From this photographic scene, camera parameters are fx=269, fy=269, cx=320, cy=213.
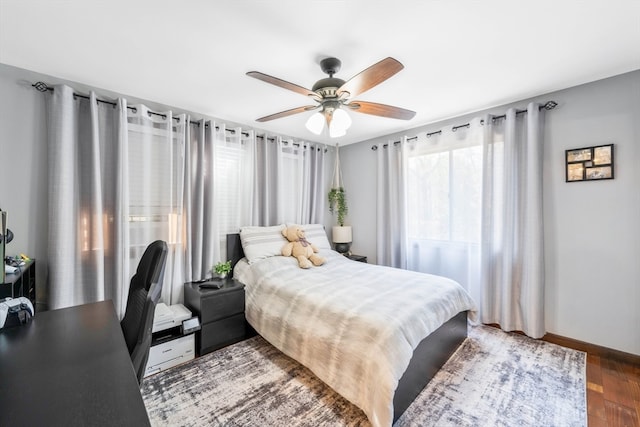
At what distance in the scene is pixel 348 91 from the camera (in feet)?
6.10

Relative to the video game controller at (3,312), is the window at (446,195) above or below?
above

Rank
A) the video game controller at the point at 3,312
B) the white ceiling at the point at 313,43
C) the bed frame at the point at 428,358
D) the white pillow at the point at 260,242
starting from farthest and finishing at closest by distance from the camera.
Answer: the white pillow at the point at 260,242 < the bed frame at the point at 428,358 < the white ceiling at the point at 313,43 < the video game controller at the point at 3,312

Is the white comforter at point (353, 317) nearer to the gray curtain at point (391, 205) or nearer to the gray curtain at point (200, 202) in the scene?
the gray curtain at point (200, 202)

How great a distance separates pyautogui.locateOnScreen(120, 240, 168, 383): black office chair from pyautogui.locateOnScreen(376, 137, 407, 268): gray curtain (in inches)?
122

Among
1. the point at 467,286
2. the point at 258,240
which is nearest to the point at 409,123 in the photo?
the point at 467,286

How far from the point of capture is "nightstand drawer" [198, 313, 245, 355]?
2453mm

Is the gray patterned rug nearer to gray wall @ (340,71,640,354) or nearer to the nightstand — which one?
the nightstand

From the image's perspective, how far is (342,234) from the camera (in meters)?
4.11

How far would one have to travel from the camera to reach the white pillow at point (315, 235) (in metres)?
3.63

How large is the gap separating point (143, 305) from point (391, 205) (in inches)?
127

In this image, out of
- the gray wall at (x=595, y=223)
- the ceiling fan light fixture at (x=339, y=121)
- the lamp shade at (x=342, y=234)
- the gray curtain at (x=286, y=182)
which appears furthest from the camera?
the lamp shade at (x=342, y=234)

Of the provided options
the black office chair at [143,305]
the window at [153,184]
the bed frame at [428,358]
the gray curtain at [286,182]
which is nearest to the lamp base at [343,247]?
the gray curtain at [286,182]

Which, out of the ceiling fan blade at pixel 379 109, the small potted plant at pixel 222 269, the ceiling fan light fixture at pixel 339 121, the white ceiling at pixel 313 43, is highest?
the white ceiling at pixel 313 43

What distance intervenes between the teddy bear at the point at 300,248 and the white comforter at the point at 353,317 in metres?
0.16
